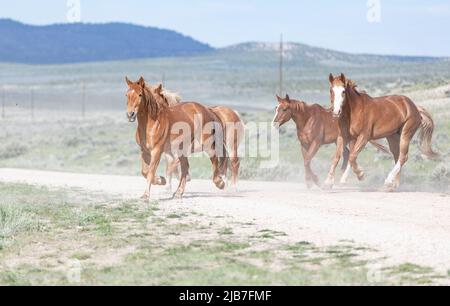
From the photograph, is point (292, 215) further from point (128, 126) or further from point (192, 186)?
point (128, 126)

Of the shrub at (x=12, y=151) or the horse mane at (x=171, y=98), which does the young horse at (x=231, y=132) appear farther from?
the shrub at (x=12, y=151)

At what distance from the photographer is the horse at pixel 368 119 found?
19.0 metres

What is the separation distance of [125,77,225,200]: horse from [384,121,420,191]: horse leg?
3.36 metres

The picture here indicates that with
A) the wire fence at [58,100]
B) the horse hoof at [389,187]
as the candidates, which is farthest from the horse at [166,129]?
the wire fence at [58,100]

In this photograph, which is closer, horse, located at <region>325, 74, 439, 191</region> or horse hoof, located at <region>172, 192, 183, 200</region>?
horse hoof, located at <region>172, 192, 183, 200</region>

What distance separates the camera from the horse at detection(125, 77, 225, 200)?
1730cm

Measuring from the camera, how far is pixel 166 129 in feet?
57.6

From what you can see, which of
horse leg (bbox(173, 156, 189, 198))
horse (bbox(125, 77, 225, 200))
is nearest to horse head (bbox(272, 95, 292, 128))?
horse (bbox(125, 77, 225, 200))

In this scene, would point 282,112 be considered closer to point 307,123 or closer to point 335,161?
point 307,123

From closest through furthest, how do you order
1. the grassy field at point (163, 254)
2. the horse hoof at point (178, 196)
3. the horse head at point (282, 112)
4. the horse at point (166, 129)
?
the grassy field at point (163, 254)
the horse at point (166, 129)
the horse hoof at point (178, 196)
the horse head at point (282, 112)

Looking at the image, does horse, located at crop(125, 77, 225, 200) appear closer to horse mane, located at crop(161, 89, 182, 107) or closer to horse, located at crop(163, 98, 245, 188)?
horse, located at crop(163, 98, 245, 188)

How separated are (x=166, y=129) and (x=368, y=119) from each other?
4.31m
